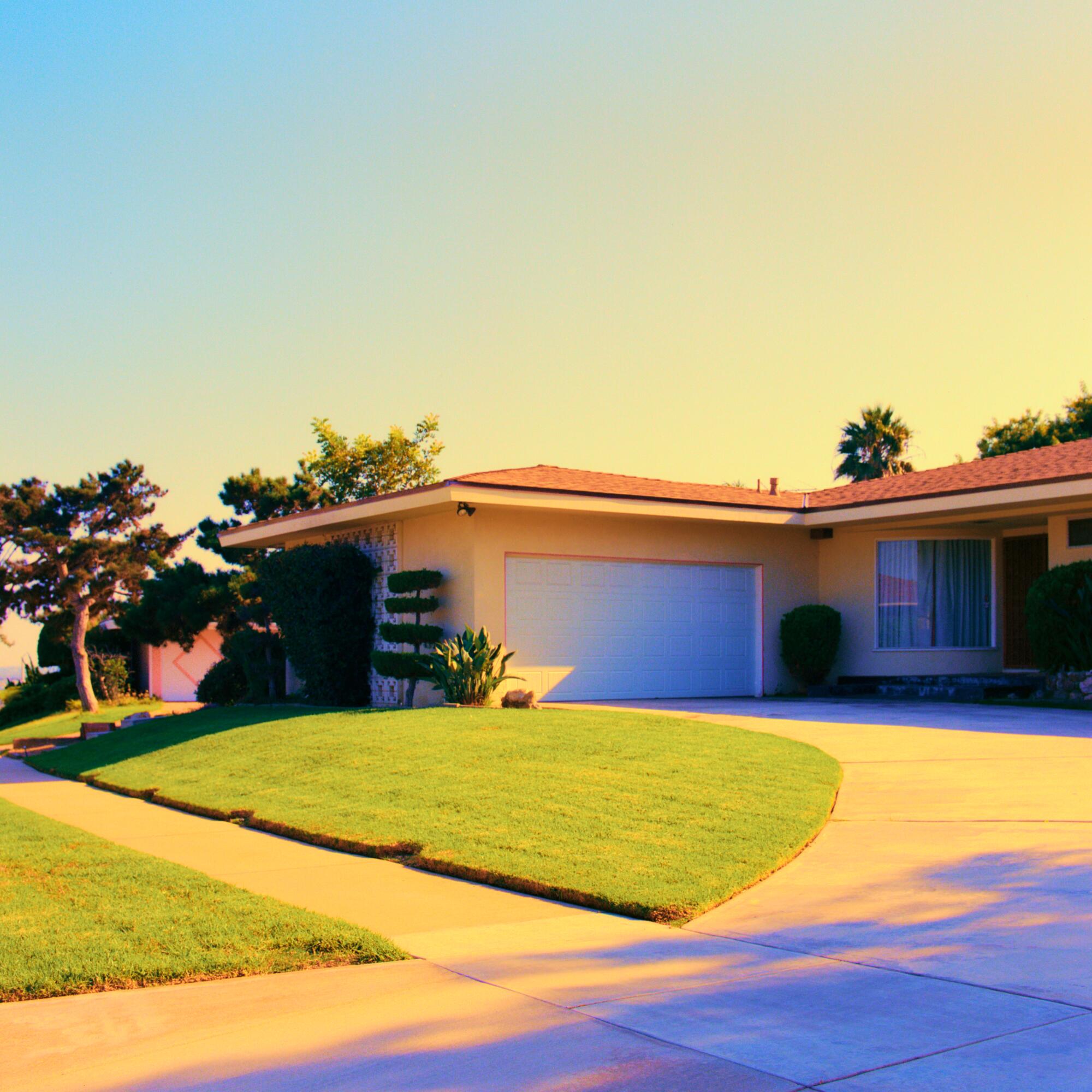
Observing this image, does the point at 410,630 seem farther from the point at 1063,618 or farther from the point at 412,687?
the point at 1063,618

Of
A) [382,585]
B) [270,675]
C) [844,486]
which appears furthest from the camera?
[844,486]

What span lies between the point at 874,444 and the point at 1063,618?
21.7 m

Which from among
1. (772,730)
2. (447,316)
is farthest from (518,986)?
(447,316)

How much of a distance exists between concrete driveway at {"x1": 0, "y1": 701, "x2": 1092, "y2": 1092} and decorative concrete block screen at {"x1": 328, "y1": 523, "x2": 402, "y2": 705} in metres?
11.5

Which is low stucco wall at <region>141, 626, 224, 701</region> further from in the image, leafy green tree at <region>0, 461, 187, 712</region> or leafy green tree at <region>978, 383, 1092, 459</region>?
leafy green tree at <region>978, 383, 1092, 459</region>

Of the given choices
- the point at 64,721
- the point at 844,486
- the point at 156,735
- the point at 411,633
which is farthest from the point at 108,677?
the point at 844,486

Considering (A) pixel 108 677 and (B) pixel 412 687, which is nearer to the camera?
(B) pixel 412 687

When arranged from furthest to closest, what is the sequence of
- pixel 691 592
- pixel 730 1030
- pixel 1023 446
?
pixel 1023 446, pixel 691 592, pixel 730 1030

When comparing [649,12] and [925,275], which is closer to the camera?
[649,12]

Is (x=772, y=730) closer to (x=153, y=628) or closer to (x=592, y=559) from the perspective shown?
(x=592, y=559)

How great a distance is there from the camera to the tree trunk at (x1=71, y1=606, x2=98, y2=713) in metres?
29.5

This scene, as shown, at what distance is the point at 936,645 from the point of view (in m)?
20.7

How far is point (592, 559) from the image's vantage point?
18.9 m

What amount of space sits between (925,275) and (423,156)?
9709 mm
